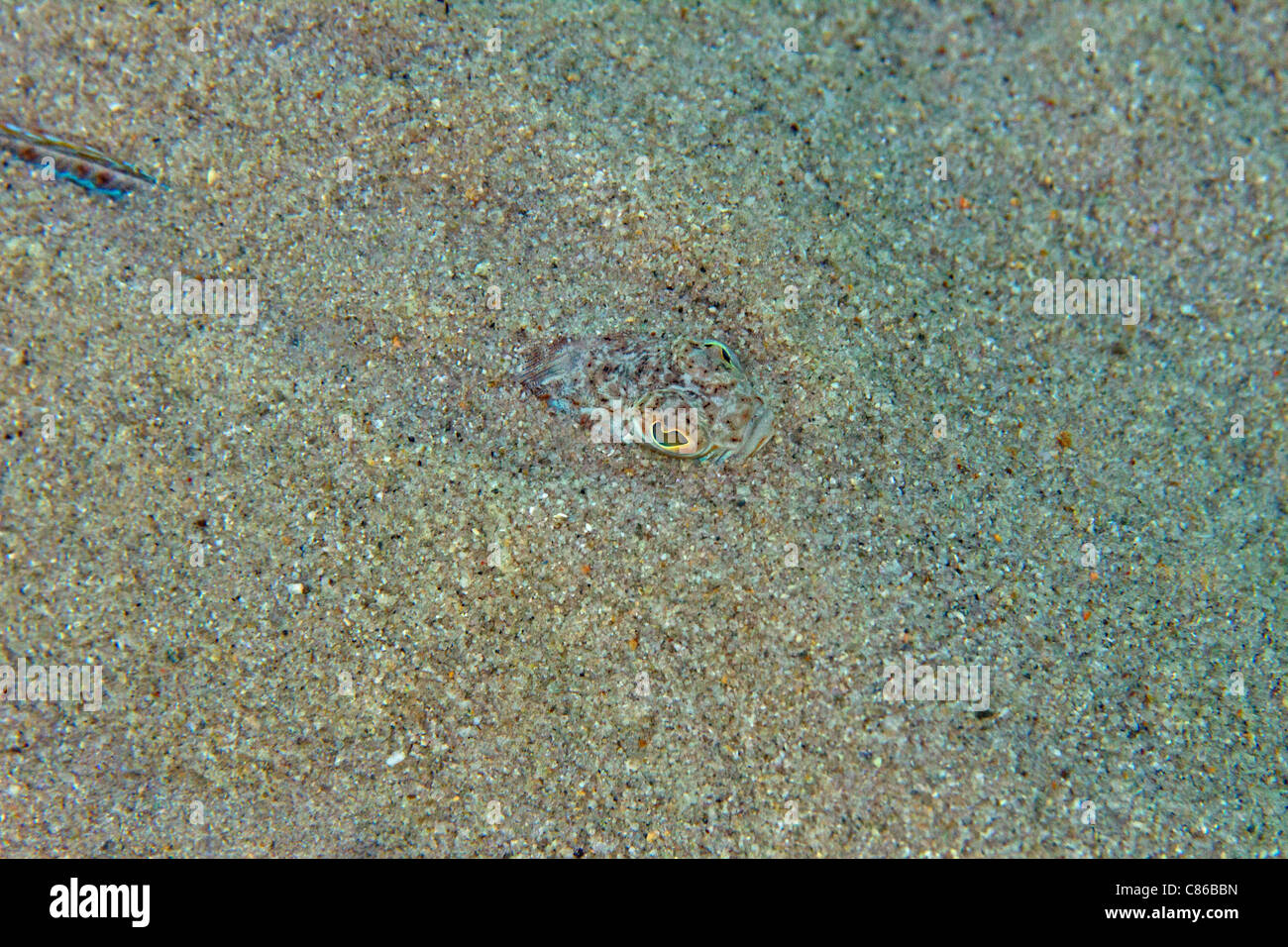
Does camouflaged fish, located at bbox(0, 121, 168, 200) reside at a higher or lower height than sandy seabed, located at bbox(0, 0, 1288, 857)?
higher

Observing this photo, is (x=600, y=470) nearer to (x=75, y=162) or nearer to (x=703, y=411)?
(x=703, y=411)

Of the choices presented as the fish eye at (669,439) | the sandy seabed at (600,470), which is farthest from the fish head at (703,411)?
the sandy seabed at (600,470)

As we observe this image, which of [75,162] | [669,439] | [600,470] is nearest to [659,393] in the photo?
[669,439]

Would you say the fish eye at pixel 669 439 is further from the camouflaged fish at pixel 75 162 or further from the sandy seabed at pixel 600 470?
the camouflaged fish at pixel 75 162

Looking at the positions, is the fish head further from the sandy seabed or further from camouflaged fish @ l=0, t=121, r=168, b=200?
camouflaged fish @ l=0, t=121, r=168, b=200

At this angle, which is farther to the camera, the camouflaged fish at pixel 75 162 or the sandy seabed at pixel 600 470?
the camouflaged fish at pixel 75 162

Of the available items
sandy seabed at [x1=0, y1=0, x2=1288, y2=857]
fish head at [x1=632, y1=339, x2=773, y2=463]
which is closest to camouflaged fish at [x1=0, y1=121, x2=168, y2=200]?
sandy seabed at [x1=0, y1=0, x2=1288, y2=857]

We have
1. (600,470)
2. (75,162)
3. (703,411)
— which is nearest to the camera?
(703,411)
